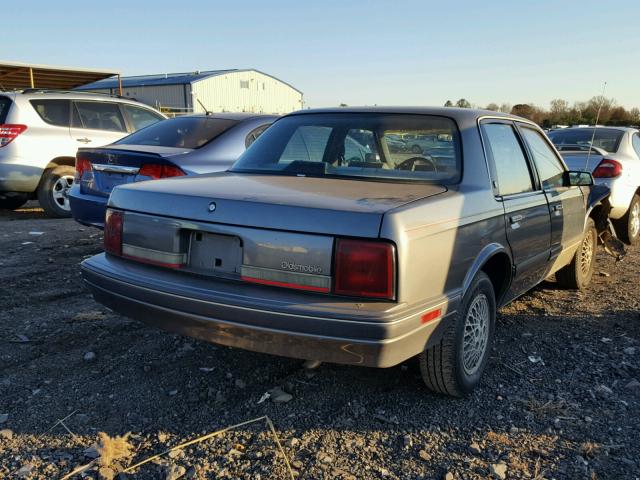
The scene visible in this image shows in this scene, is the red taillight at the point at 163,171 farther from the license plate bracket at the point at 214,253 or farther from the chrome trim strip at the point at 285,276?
the chrome trim strip at the point at 285,276

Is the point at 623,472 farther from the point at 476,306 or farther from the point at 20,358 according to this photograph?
the point at 20,358

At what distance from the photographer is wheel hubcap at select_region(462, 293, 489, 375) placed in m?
3.11

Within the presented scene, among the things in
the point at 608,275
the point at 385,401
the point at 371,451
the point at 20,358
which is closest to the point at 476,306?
the point at 385,401

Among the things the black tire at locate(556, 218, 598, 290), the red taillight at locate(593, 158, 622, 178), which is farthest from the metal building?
the black tire at locate(556, 218, 598, 290)

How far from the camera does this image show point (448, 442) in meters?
2.71

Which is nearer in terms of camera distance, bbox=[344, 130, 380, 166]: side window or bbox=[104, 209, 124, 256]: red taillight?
bbox=[104, 209, 124, 256]: red taillight

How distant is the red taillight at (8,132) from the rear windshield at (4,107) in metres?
0.13

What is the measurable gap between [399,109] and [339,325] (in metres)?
1.76

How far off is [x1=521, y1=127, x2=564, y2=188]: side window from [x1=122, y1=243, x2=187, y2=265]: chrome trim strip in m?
2.58

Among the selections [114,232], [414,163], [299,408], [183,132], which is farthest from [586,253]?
[114,232]

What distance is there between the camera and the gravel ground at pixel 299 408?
8.32ft

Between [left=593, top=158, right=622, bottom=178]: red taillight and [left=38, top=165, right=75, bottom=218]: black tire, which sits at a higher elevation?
[left=593, top=158, right=622, bottom=178]: red taillight

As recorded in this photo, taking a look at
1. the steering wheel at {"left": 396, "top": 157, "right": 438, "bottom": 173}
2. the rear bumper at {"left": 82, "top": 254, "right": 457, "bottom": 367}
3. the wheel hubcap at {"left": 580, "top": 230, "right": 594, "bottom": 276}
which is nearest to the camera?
the rear bumper at {"left": 82, "top": 254, "right": 457, "bottom": 367}

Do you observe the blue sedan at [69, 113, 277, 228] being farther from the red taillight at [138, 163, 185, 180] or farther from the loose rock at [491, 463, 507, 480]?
the loose rock at [491, 463, 507, 480]
